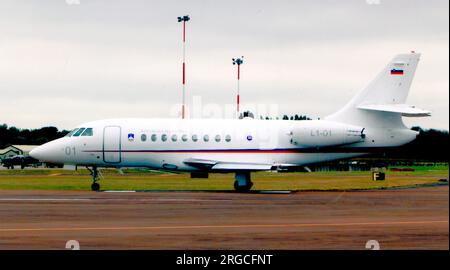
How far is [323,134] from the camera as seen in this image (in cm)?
4375

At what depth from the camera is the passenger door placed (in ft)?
140

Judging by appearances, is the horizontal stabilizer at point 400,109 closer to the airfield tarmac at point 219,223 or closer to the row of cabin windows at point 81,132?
the airfield tarmac at point 219,223

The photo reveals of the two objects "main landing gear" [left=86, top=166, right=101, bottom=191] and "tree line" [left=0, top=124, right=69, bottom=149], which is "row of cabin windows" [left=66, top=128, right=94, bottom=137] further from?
"tree line" [left=0, top=124, right=69, bottom=149]

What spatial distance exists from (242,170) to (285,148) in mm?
3290

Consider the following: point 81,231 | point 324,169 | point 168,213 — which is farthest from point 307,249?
point 324,169

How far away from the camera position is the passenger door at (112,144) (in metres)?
42.7

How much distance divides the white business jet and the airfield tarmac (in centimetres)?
1064

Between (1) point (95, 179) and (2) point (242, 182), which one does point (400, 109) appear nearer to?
(2) point (242, 182)

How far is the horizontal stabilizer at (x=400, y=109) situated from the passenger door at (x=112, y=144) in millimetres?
14074

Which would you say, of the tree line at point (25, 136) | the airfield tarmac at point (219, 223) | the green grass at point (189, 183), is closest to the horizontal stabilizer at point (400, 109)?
the green grass at point (189, 183)

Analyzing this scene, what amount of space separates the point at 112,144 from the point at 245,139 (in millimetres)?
7571

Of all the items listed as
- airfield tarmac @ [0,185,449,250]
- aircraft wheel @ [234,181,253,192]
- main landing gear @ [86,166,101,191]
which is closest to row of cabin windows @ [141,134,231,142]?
aircraft wheel @ [234,181,253,192]

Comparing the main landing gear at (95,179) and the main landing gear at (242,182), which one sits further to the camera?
the main landing gear at (242,182)

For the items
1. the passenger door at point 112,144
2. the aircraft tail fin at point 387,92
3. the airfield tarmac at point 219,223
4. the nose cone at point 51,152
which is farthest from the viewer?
the aircraft tail fin at point 387,92
